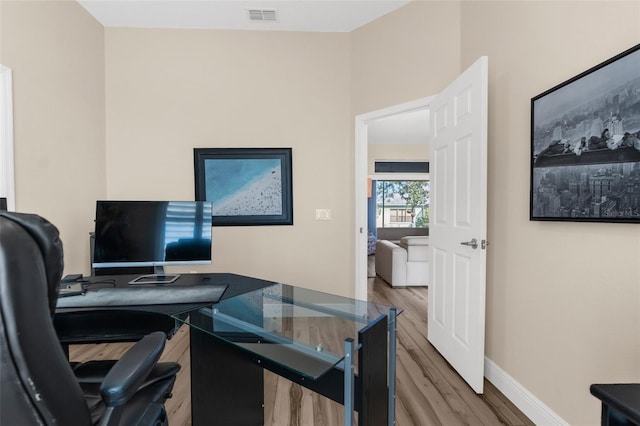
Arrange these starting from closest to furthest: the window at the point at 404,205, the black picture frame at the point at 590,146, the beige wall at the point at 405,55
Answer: the black picture frame at the point at 590,146
the beige wall at the point at 405,55
the window at the point at 404,205

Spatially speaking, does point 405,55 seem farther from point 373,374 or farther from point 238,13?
point 373,374

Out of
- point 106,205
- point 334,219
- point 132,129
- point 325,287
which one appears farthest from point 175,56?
point 325,287

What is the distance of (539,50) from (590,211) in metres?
0.97

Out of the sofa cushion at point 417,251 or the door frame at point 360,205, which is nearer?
the door frame at point 360,205

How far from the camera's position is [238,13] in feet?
9.62

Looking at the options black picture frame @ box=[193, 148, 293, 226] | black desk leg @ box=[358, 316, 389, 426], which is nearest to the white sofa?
black picture frame @ box=[193, 148, 293, 226]

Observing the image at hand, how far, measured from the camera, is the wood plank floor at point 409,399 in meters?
1.76

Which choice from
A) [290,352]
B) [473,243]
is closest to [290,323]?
[290,352]

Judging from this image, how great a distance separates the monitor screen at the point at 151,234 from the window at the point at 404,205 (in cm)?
745

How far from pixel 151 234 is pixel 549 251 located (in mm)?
2297

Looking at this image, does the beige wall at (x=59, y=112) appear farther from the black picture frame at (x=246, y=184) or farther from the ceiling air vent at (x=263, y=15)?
the ceiling air vent at (x=263, y=15)

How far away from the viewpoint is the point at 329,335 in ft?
4.25

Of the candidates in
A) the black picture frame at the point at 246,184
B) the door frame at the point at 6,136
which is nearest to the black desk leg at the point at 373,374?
the black picture frame at the point at 246,184

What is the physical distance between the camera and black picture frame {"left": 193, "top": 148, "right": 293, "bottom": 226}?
321cm
